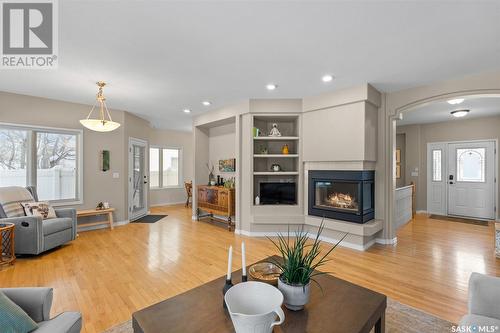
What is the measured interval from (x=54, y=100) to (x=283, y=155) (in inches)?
183

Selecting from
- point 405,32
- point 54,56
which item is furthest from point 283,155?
point 54,56

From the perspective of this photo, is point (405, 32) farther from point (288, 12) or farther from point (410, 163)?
point (410, 163)

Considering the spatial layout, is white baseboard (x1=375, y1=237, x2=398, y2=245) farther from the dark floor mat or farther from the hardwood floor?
the dark floor mat

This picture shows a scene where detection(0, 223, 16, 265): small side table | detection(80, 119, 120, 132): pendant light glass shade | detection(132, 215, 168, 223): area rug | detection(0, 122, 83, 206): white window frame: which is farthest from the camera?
detection(132, 215, 168, 223): area rug

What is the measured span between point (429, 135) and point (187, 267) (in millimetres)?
7255

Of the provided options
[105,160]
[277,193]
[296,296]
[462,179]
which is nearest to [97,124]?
[105,160]

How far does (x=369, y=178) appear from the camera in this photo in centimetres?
396

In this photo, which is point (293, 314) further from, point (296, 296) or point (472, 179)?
point (472, 179)

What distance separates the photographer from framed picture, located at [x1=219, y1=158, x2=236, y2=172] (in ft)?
18.2

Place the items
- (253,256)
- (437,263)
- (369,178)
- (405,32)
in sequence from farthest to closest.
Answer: (369,178) < (253,256) < (437,263) < (405,32)

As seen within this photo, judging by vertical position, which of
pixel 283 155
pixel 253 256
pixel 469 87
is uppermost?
pixel 469 87

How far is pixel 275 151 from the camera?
195 inches

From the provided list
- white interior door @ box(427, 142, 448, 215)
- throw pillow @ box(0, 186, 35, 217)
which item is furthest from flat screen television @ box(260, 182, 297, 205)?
white interior door @ box(427, 142, 448, 215)

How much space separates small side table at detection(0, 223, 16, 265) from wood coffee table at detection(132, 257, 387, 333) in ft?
10.6
